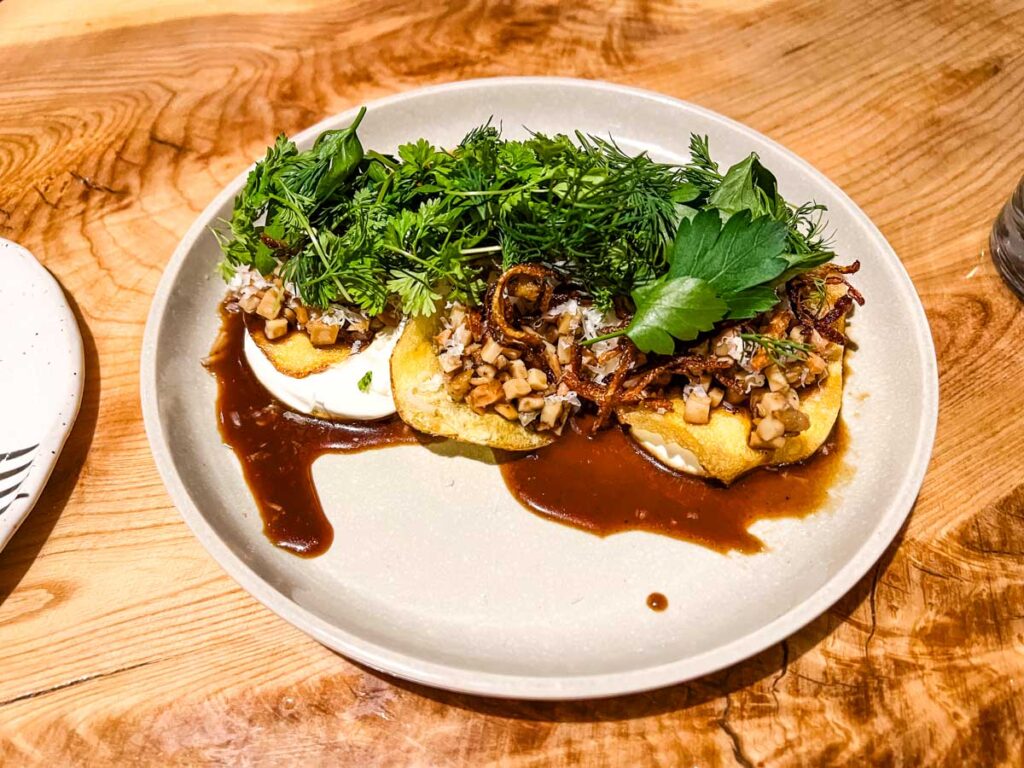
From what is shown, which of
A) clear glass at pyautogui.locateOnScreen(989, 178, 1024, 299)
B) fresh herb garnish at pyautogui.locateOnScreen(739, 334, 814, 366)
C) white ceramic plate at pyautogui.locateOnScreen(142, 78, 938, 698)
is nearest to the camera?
white ceramic plate at pyautogui.locateOnScreen(142, 78, 938, 698)

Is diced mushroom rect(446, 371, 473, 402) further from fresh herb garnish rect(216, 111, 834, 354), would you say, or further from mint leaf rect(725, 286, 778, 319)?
mint leaf rect(725, 286, 778, 319)

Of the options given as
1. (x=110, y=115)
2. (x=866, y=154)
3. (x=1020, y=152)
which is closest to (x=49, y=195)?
(x=110, y=115)

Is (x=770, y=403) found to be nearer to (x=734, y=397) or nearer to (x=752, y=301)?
(x=734, y=397)

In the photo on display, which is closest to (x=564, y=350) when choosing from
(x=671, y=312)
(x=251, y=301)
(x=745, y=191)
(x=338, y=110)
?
(x=671, y=312)

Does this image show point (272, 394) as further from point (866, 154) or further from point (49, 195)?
point (866, 154)

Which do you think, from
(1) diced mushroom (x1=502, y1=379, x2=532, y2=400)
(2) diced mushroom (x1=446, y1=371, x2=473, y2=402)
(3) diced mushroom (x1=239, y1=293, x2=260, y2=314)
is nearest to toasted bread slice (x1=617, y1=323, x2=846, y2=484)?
(1) diced mushroom (x1=502, y1=379, x2=532, y2=400)

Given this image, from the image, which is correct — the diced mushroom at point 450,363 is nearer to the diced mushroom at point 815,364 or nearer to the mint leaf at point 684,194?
the mint leaf at point 684,194
